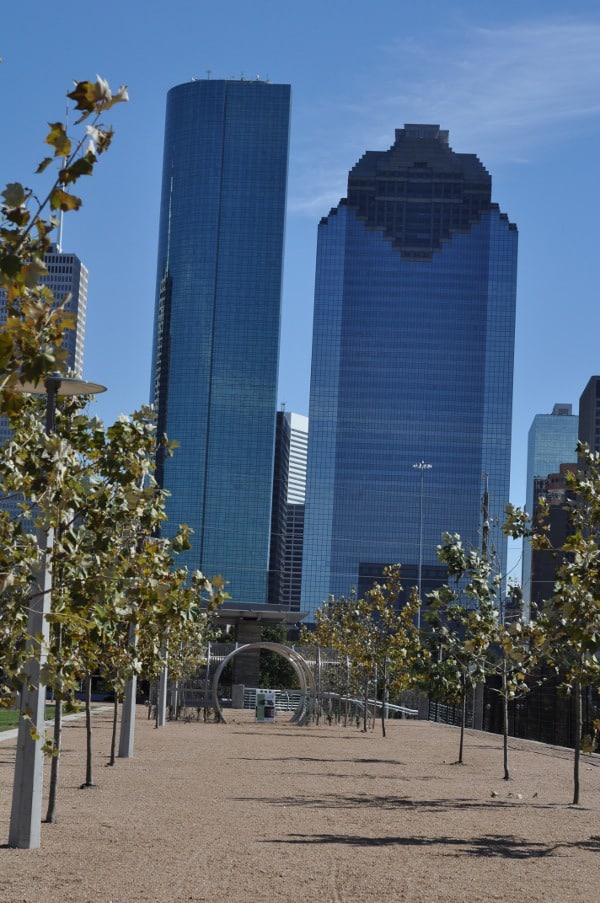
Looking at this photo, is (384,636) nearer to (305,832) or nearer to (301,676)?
(301,676)

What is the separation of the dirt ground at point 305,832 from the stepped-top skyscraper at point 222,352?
13771 centimetres

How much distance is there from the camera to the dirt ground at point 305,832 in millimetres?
10664

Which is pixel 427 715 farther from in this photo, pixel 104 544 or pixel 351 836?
pixel 104 544

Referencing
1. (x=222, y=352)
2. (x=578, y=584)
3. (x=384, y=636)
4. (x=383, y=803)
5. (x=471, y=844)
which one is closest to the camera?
(x=578, y=584)

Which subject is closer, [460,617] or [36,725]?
[36,725]

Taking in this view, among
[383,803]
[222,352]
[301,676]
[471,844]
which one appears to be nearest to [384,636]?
[301,676]

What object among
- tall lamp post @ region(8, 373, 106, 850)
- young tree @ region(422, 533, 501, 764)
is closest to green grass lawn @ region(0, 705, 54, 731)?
young tree @ region(422, 533, 501, 764)

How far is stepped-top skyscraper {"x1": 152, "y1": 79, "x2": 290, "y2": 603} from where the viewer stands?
164m

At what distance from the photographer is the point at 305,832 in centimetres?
1414

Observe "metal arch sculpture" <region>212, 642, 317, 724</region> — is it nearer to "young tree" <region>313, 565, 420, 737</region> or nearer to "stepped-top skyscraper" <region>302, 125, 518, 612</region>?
"young tree" <region>313, 565, 420, 737</region>

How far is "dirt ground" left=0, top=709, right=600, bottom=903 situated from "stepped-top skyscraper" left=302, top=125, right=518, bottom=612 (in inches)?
5817

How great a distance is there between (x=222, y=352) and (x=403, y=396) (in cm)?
2755

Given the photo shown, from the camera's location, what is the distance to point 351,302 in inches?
7052

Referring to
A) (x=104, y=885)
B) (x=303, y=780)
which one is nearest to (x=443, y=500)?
(x=303, y=780)
